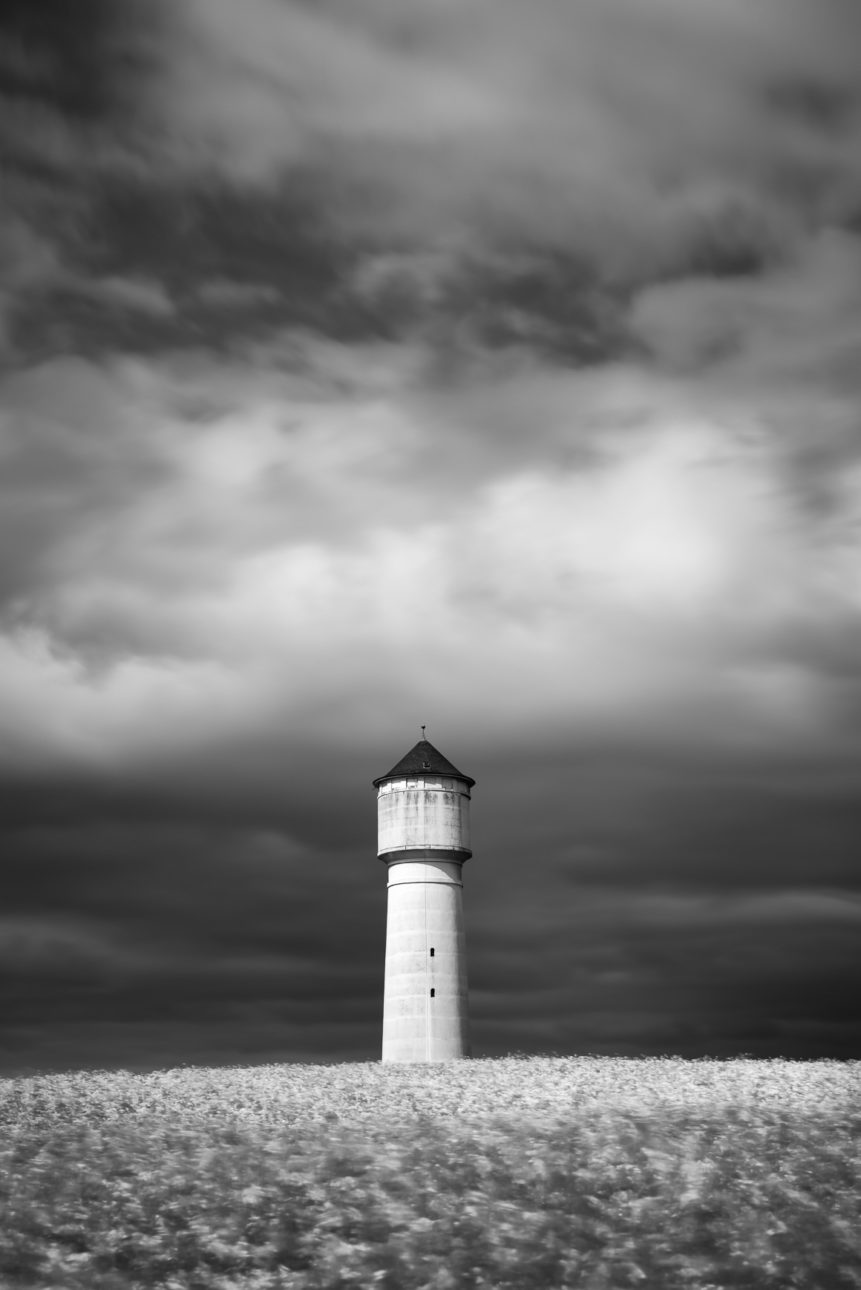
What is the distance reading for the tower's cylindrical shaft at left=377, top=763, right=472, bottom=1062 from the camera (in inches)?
1847

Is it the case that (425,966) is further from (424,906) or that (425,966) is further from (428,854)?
(428,854)

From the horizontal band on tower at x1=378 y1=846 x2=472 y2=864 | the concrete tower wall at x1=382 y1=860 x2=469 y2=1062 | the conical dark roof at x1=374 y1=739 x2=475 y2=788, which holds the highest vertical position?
the conical dark roof at x1=374 y1=739 x2=475 y2=788

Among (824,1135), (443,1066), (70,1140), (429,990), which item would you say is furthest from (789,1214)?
(429,990)

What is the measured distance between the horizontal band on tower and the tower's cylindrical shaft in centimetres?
4

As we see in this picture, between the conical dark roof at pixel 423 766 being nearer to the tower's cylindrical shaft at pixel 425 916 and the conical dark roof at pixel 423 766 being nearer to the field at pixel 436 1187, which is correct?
the tower's cylindrical shaft at pixel 425 916

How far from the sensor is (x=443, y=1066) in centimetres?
4081

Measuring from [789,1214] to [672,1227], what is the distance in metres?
2.12

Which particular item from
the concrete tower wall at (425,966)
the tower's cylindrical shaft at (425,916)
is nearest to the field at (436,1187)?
the concrete tower wall at (425,966)

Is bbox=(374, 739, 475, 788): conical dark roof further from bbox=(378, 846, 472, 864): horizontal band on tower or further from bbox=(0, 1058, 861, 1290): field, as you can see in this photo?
bbox=(0, 1058, 861, 1290): field

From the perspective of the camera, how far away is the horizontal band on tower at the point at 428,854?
48844mm

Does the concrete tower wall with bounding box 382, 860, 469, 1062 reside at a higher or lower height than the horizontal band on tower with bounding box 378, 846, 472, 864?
lower

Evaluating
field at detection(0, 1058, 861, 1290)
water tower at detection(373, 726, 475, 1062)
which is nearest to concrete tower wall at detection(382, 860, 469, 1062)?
water tower at detection(373, 726, 475, 1062)

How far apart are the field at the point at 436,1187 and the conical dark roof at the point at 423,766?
18551 mm

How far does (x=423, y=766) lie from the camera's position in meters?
50.0
